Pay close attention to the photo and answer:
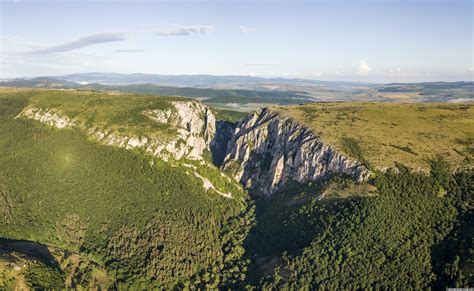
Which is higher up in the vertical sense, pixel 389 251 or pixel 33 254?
pixel 389 251

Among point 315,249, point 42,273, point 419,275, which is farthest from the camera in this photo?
point 315,249

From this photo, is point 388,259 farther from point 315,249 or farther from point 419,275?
point 315,249

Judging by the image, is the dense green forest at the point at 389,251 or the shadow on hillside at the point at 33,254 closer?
the dense green forest at the point at 389,251

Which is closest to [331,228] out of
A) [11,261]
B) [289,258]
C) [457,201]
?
[289,258]

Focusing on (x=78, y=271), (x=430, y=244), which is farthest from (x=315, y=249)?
(x=78, y=271)

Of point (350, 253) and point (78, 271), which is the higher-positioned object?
point (350, 253)

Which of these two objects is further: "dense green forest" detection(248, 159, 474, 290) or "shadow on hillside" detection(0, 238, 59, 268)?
"shadow on hillside" detection(0, 238, 59, 268)

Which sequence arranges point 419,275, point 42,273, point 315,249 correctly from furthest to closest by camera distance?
point 315,249 < point 42,273 < point 419,275

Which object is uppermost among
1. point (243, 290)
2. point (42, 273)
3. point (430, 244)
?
point (430, 244)

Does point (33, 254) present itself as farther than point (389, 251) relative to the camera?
Yes

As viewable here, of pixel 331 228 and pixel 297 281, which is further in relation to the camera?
pixel 331 228
